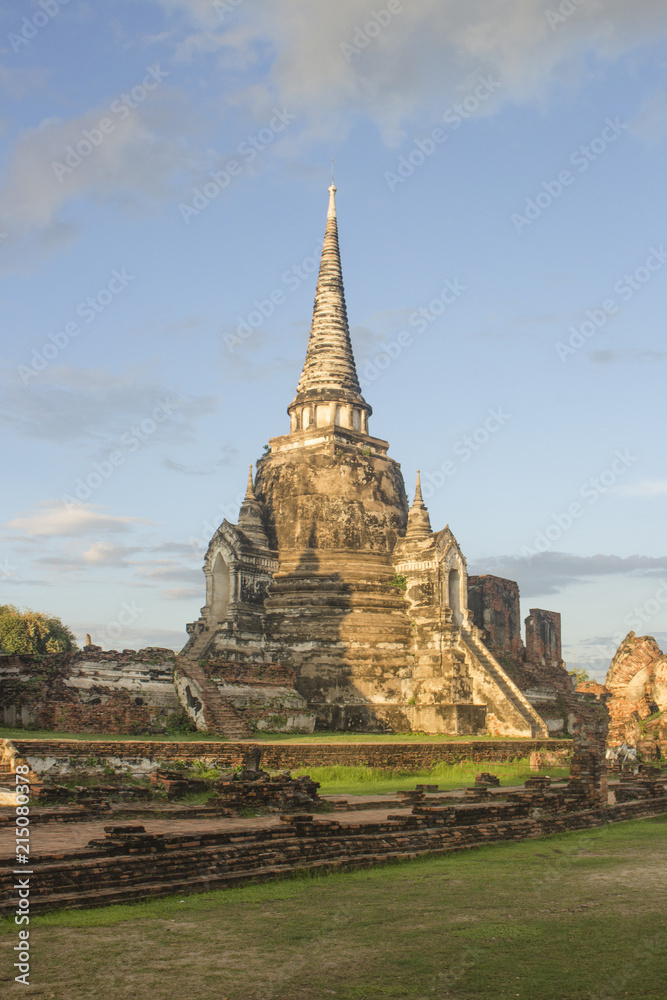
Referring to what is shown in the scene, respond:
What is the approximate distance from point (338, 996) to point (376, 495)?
26393 mm

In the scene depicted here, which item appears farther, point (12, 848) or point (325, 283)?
point (325, 283)

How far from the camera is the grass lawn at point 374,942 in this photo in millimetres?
5387

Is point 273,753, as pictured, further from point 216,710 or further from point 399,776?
point 216,710

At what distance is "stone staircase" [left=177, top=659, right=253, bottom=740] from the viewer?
2173cm

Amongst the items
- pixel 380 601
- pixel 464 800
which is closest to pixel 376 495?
pixel 380 601

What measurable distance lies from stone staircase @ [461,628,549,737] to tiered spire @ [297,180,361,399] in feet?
36.9

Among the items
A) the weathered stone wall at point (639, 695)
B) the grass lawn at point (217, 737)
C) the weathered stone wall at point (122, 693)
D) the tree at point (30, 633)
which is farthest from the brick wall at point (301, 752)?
the tree at point (30, 633)

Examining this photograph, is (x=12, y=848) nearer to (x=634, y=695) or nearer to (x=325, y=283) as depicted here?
(x=634, y=695)

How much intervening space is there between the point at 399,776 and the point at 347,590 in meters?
10.1

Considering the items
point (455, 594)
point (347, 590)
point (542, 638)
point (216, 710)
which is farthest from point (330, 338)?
point (216, 710)

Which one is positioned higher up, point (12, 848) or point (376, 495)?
point (376, 495)

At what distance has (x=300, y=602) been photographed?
92.2 ft

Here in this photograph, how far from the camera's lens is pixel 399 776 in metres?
18.8

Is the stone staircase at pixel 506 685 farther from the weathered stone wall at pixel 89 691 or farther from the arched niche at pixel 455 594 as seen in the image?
the weathered stone wall at pixel 89 691
